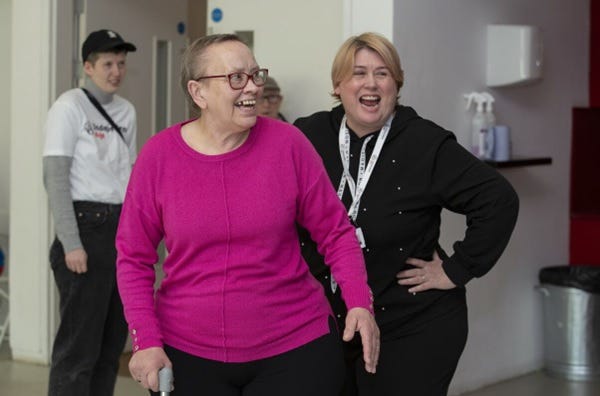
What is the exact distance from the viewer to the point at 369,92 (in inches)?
121

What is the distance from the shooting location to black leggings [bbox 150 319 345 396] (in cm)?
242

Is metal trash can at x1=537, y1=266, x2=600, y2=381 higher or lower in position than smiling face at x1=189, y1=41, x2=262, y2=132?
lower

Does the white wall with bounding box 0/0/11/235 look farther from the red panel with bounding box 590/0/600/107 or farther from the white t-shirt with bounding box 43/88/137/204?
the red panel with bounding box 590/0/600/107

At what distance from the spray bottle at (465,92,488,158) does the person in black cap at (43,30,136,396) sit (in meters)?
1.78

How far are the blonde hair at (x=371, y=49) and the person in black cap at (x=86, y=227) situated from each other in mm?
1426

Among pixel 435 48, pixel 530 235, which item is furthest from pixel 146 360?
pixel 530 235

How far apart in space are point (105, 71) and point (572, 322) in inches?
115

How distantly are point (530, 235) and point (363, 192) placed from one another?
2.96 m

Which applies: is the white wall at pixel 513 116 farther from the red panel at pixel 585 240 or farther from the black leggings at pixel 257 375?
the black leggings at pixel 257 375

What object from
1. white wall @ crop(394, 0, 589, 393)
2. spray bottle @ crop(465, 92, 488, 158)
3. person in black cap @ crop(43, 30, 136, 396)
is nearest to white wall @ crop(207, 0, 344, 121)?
white wall @ crop(394, 0, 589, 393)

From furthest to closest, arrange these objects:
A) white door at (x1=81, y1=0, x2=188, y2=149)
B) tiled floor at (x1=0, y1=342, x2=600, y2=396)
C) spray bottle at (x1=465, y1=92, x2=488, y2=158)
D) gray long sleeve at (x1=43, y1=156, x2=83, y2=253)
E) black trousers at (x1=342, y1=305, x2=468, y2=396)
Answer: white door at (x1=81, y1=0, x2=188, y2=149) → tiled floor at (x1=0, y1=342, x2=600, y2=396) → spray bottle at (x1=465, y1=92, x2=488, y2=158) → gray long sleeve at (x1=43, y1=156, x2=83, y2=253) → black trousers at (x1=342, y1=305, x2=468, y2=396)

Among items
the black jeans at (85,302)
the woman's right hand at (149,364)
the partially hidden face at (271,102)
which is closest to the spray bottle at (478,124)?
the partially hidden face at (271,102)

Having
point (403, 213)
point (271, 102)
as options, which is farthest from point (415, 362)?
point (271, 102)

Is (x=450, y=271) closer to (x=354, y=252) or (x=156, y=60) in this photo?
(x=354, y=252)
